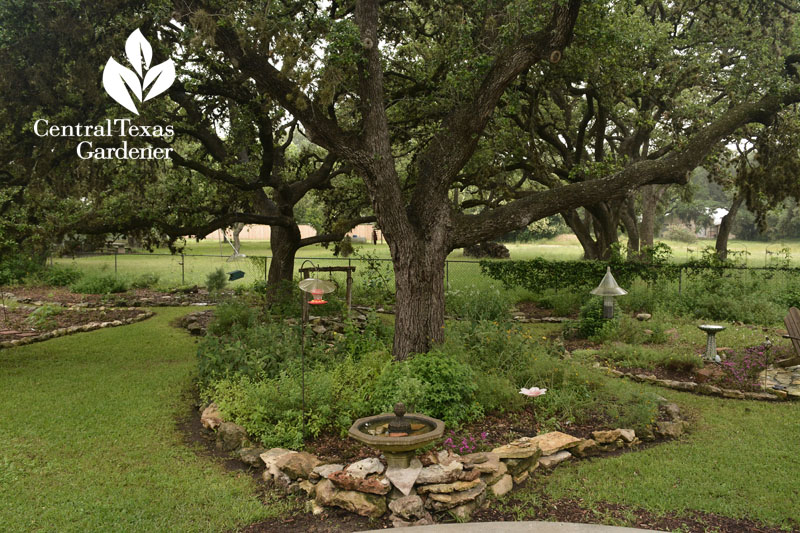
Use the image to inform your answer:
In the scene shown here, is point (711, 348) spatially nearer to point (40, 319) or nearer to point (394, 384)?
point (394, 384)

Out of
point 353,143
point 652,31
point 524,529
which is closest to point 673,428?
point 524,529

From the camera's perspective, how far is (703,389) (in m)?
7.88

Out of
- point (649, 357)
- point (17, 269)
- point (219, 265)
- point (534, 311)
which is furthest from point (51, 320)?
point (219, 265)

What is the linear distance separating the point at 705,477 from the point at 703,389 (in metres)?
3.17

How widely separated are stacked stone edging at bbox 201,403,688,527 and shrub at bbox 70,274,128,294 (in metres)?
14.1

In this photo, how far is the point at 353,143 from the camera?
7.70 metres

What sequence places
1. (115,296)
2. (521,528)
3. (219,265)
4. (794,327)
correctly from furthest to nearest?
(219,265) → (115,296) → (794,327) → (521,528)

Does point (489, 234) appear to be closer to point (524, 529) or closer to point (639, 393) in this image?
point (639, 393)

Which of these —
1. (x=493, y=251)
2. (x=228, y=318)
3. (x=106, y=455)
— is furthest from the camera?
(x=493, y=251)

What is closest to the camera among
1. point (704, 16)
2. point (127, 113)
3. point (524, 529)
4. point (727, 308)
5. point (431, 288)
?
point (524, 529)

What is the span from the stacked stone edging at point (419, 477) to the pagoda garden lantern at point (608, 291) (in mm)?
4860

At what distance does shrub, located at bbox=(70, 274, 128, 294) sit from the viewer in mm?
17406

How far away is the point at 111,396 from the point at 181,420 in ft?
5.35

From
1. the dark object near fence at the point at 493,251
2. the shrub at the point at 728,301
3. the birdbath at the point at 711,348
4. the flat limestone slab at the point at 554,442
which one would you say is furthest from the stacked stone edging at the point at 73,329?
the dark object near fence at the point at 493,251
